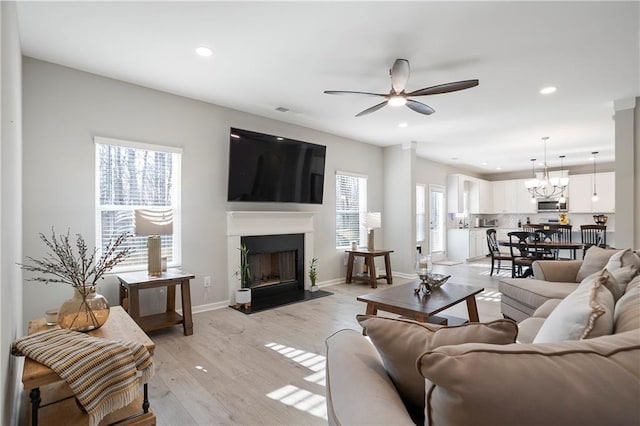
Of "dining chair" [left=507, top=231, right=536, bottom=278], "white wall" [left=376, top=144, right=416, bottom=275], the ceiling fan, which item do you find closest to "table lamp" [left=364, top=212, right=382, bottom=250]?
"white wall" [left=376, top=144, right=416, bottom=275]

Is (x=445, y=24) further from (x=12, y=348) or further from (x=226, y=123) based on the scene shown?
(x=12, y=348)

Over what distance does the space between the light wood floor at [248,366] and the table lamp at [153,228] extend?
71 cm

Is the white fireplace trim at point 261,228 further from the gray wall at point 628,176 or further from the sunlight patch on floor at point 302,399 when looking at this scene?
the gray wall at point 628,176

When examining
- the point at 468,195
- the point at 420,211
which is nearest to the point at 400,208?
the point at 420,211

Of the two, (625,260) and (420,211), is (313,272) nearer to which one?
(625,260)

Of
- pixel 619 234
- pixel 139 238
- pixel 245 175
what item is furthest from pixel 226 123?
pixel 619 234

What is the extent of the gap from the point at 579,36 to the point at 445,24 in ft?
3.80

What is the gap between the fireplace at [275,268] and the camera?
4.61 meters

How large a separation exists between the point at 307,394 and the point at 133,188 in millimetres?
2850

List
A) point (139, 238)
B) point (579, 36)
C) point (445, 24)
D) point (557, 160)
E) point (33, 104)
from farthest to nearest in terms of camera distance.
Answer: point (557, 160) < point (139, 238) < point (33, 104) < point (579, 36) < point (445, 24)

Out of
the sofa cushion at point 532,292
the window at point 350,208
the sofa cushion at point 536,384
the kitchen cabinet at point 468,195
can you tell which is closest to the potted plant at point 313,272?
the window at point 350,208

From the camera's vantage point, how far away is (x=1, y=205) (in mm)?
1419

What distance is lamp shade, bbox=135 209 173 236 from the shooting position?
3150 mm

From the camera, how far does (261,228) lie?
4.68m
